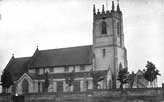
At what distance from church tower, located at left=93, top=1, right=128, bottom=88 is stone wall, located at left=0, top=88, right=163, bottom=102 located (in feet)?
53.7

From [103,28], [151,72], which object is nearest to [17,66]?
[103,28]

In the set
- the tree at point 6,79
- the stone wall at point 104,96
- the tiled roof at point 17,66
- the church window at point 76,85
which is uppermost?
the tiled roof at point 17,66

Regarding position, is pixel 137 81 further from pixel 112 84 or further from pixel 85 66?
pixel 85 66

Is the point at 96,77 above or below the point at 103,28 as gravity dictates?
below

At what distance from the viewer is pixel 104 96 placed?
53406mm

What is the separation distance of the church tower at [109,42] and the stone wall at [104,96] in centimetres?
1636

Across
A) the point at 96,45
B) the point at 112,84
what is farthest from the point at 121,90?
the point at 96,45

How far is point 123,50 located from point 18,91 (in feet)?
84.0

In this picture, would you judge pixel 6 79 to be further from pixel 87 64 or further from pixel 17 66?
pixel 87 64

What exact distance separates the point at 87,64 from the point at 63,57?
25.9 ft

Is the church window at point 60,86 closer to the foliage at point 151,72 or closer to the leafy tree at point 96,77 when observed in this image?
the leafy tree at point 96,77

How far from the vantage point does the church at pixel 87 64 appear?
230 ft

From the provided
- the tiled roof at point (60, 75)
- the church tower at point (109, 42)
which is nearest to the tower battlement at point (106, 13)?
the church tower at point (109, 42)

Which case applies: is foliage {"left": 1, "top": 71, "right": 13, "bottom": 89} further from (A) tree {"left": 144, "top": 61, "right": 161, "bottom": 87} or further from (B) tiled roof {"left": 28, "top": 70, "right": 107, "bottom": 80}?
(A) tree {"left": 144, "top": 61, "right": 161, "bottom": 87}
